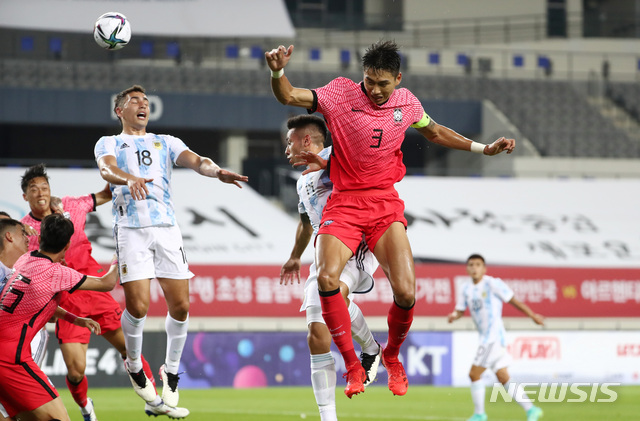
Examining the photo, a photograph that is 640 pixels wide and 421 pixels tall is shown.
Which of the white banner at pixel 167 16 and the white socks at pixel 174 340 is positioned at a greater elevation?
the white banner at pixel 167 16

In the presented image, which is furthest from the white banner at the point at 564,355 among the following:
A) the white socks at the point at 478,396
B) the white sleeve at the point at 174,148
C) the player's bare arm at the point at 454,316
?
the white sleeve at the point at 174,148

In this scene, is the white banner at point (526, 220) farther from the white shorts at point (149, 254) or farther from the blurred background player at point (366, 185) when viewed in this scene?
the blurred background player at point (366, 185)

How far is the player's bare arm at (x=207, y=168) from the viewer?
23.2 feet

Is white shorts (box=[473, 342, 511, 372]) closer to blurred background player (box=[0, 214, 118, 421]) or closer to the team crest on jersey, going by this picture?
the team crest on jersey

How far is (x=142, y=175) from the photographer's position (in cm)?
758

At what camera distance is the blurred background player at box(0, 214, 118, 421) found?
668cm

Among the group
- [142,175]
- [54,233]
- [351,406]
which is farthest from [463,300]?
[54,233]

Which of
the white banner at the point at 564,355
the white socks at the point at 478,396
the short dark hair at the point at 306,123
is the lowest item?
the white banner at the point at 564,355

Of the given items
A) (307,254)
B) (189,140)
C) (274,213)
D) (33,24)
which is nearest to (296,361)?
(307,254)

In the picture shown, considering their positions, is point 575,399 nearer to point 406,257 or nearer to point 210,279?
point 210,279

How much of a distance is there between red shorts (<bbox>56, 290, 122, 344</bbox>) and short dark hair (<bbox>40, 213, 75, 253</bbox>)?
166cm

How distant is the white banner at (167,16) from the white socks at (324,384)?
1793 cm

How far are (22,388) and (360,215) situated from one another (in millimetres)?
2896

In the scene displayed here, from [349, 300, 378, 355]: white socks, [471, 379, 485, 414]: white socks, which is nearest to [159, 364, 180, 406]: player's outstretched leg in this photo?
[349, 300, 378, 355]: white socks
